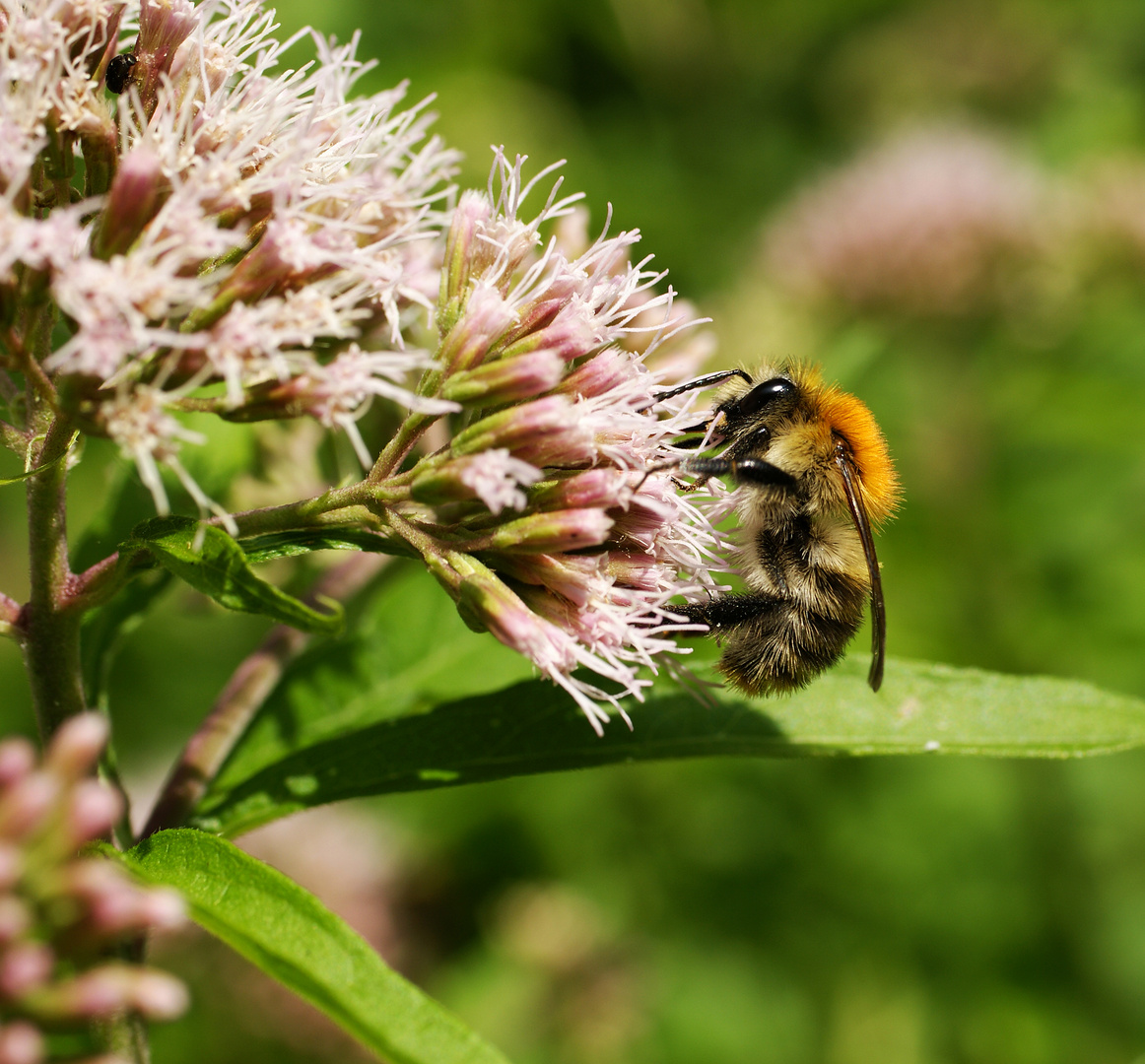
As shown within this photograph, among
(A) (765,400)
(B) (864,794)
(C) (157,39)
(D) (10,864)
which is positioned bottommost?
(B) (864,794)

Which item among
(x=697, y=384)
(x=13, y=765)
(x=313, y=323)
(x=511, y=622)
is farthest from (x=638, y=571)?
(x=13, y=765)

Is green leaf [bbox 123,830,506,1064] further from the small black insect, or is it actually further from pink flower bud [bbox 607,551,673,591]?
the small black insect

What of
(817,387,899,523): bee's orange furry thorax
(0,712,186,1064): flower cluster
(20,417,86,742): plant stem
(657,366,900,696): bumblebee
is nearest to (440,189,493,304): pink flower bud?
(657,366,900,696): bumblebee

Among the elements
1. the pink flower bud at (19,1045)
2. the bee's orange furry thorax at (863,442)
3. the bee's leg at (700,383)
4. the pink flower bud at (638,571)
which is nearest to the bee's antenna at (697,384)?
the bee's leg at (700,383)

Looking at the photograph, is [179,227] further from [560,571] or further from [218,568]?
[560,571]

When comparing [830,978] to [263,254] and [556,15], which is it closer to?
[263,254]

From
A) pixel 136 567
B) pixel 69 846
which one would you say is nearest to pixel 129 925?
pixel 69 846

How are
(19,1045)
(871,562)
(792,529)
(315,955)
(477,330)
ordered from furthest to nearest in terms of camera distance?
(792,529) → (871,562) → (477,330) → (315,955) → (19,1045)
